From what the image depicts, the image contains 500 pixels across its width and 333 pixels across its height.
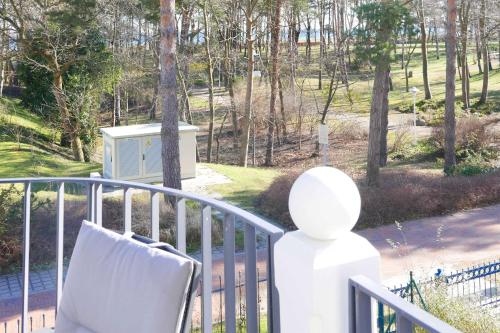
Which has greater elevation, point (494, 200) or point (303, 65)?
point (303, 65)

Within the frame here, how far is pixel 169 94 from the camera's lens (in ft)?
44.2

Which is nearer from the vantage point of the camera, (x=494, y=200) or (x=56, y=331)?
(x=56, y=331)

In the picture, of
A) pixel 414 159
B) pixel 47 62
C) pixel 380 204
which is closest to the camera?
pixel 380 204

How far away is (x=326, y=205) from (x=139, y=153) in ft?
48.8

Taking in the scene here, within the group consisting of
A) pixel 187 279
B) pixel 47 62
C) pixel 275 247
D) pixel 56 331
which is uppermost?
pixel 47 62

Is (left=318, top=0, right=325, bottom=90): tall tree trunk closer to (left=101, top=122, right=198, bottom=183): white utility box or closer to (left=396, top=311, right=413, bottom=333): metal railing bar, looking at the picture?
(left=101, top=122, right=198, bottom=183): white utility box

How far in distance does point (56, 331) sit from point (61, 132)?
20.1 m

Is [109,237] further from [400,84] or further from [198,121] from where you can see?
[400,84]

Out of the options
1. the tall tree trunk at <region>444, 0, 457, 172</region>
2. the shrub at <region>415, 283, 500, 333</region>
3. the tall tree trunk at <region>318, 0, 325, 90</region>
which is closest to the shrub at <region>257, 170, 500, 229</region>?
the tall tree trunk at <region>444, 0, 457, 172</region>

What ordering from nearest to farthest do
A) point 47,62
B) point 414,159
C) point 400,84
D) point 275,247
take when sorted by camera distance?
point 275,247 → point 47,62 → point 414,159 → point 400,84

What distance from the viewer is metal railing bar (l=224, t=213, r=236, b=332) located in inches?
75.6

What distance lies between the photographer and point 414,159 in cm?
2197

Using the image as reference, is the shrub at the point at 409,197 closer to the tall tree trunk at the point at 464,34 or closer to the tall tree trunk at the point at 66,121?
the tall tree trunk at the point at 66,121

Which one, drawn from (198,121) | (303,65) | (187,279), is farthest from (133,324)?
(198,121)
